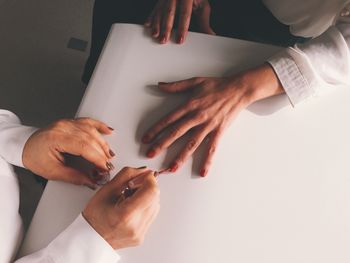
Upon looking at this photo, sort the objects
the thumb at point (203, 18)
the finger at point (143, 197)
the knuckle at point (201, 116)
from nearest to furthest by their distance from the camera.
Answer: the finger at point (143, 197) < the knuckle at point (201, 116) < the thumb at point (203, 18)

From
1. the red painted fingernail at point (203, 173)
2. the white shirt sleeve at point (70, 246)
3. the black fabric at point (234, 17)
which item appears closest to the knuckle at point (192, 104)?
the red painted fingernail at point (203, 173)

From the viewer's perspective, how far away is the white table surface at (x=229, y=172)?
480mm

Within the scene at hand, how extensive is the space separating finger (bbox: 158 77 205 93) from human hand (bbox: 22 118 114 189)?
5.0 inches

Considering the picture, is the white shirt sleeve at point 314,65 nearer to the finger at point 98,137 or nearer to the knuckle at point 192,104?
the knuckle at point 192,104

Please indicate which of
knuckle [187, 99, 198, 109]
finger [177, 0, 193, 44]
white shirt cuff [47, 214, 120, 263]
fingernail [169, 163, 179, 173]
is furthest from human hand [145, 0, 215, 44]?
white shirt cuff [47, 214, 120, 263]

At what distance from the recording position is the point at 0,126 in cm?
57

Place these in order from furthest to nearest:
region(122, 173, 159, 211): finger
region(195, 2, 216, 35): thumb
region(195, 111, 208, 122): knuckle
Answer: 1. region(195, 2, 216, 35): thumb
2. region(195, 111, 208, 122): knuckle
3. region(122, 173, 159, 211): finger

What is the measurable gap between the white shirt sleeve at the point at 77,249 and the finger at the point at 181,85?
0.23 meters

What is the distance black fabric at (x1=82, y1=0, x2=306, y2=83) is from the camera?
0.85 meters

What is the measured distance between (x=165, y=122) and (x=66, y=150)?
143 millimetres

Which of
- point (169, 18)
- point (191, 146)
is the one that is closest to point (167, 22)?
point (169, 18)

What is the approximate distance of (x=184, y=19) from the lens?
2.14ft

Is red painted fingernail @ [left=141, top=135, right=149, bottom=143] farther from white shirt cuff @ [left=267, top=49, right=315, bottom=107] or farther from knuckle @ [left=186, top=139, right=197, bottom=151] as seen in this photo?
white shirt cuff @ [left=267, top=49, right=315, bottom=107]

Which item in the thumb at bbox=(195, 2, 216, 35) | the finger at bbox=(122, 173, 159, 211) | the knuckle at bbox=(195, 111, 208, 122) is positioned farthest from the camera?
the thumb at bbox=(195, 2, 216, 35)
